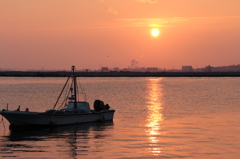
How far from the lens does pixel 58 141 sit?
37000 mm

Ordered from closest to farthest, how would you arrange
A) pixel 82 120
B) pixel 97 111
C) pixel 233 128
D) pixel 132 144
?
1. pixel 132 144
2. pixel 233 128
3. pixel 82 120
4. pixel 97 111

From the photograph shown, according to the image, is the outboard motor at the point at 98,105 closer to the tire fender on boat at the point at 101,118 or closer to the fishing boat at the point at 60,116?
the fishing boat at the point at 60,116

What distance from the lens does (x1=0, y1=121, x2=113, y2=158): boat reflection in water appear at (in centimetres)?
3181

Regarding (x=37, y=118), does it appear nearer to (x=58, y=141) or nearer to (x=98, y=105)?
(x=58, y=141)

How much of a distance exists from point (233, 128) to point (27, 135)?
60.2 ft

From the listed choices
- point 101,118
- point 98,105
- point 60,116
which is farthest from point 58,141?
point 98,105

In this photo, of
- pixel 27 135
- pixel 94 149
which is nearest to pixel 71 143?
pixel 94 149

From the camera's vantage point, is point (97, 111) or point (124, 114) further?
point (124, 114)

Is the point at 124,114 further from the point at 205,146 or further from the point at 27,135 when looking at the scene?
the point at 205,146

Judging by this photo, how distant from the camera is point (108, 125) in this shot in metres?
47.0

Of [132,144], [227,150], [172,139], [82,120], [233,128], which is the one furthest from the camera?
[82,120]

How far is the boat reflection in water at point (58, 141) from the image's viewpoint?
31.8m

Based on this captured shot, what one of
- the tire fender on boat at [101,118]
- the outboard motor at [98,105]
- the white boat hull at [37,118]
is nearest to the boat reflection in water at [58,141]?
the white boat hull at [37,118]

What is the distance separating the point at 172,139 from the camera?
1458 inches
